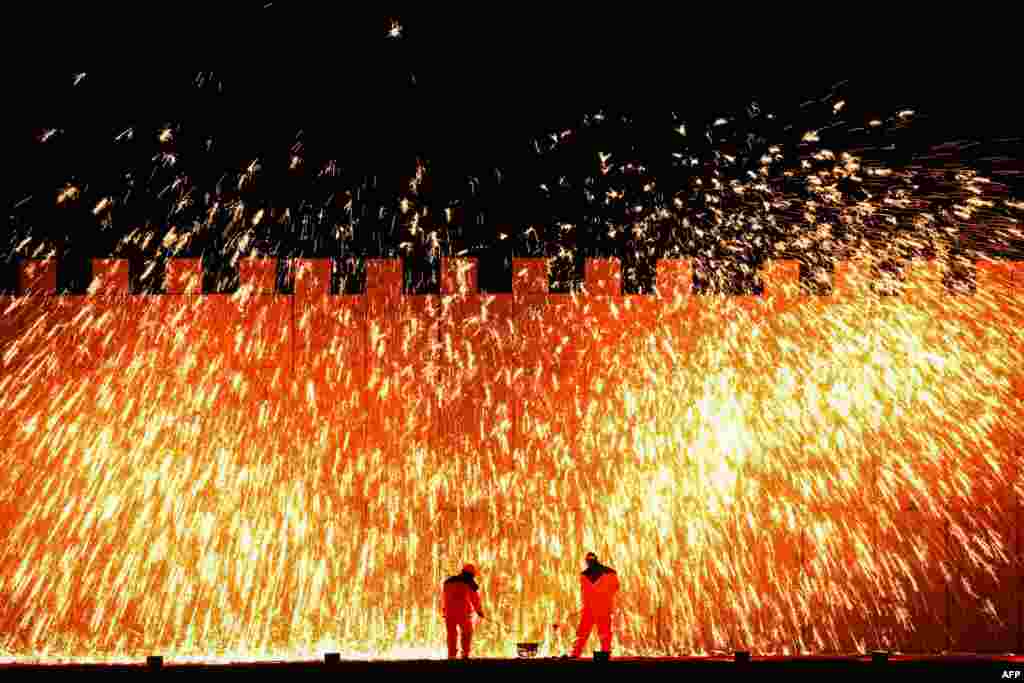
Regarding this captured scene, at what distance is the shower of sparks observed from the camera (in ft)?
31.2

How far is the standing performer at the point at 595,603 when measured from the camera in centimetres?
914

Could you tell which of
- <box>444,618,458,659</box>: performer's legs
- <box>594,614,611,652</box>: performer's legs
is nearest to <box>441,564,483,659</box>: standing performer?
<box>444,618,458,659</box>: performer's legs

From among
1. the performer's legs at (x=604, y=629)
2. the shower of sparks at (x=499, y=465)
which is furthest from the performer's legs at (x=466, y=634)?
the performer's legs at (x=604, y=629)

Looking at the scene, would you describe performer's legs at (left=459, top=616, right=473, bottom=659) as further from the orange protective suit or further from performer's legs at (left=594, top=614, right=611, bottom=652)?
performer's legs at (left=594, top=614, right=611, bottom=652)

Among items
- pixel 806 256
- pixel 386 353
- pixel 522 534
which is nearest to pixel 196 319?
pixel 386 353

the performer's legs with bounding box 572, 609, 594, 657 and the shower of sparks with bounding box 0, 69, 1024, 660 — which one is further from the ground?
the shower of sparks with bounding box 0, 69, 1024, 660

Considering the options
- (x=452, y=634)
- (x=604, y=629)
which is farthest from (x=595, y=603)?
(x=452, y=634)

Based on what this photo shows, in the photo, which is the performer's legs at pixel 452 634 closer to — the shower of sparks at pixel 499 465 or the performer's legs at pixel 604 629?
the shower of sparks at pixel 499 465

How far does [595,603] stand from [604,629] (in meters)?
0.20

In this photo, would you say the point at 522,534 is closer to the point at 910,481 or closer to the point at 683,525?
the point at 683,525

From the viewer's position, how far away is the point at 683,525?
31.9ft

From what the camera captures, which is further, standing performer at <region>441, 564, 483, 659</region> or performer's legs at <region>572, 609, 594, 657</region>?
performer's legs at <region>572, 609, 594, 657</region>

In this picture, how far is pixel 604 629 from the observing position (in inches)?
360

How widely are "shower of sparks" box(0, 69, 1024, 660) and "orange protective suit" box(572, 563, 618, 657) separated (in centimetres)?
39
